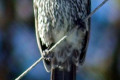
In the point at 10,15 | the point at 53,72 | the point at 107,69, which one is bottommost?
the point at 107,69

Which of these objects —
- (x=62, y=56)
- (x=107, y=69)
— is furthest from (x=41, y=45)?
(x=107, y=69)

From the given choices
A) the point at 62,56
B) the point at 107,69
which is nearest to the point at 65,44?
the point at 62,56

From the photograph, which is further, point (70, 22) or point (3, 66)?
point (3, 66)

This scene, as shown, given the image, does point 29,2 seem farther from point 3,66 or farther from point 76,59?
point 76,59

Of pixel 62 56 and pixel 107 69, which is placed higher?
pixel 62 56
